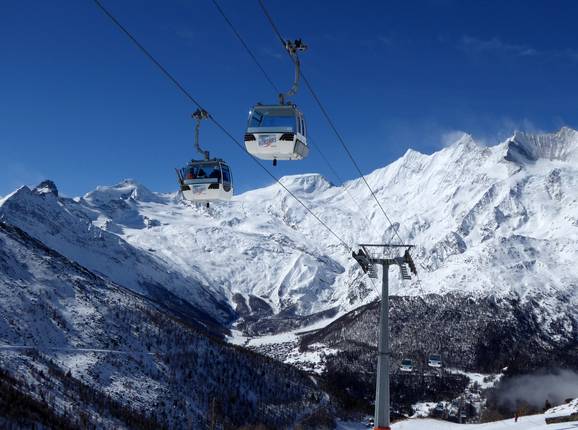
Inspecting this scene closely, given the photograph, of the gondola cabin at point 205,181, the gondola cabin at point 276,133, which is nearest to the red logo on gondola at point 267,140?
the gondola cabin at point 276,133

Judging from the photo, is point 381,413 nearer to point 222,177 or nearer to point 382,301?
point 382,301

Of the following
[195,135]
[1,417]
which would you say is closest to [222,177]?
[195,135]

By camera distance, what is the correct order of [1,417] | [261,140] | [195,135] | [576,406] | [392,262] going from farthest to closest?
1. [1,417]
2. [576,406]
3. [392,262]
4. [195,135]
5. [261,140]

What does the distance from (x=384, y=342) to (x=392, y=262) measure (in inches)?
279

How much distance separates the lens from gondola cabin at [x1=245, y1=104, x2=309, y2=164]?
42.8 m

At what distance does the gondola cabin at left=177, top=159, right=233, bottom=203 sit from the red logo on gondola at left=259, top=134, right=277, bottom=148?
8.66 meters

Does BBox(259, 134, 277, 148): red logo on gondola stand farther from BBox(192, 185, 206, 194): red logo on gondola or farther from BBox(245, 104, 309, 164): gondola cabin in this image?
BBox(192, 185, 206, 194): red logo on gondola

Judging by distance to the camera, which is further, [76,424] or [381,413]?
[76,424]

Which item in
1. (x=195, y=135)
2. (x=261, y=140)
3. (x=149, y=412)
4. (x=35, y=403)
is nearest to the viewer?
(x=261, y=140)

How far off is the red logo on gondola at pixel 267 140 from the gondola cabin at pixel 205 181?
28.4ft

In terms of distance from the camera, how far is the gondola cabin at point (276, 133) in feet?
140

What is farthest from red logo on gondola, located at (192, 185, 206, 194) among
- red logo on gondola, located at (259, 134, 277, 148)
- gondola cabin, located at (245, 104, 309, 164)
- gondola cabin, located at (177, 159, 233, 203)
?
red logo on gondola, located at (259, 134, 277, 148)

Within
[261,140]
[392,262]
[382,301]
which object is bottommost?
[382,301]

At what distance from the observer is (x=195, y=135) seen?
49594 mm
